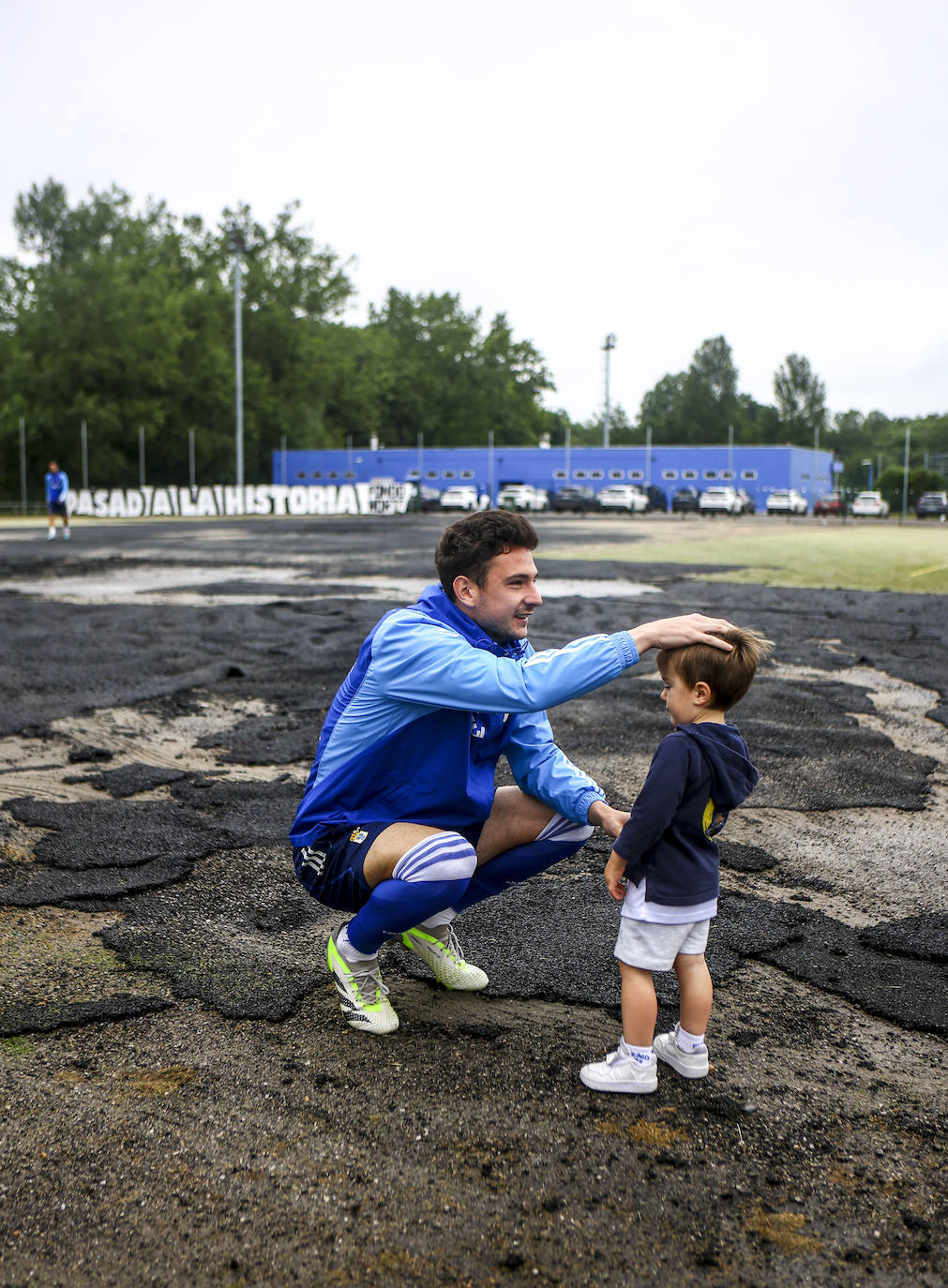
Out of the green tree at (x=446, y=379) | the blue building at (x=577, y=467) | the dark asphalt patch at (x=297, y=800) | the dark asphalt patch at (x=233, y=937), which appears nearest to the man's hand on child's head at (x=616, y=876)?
the dark asphalt patch at (x=297, y=800)

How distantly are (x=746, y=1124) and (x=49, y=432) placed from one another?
59650 mm

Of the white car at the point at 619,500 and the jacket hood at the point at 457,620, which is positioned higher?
the white car at the point at 619,500

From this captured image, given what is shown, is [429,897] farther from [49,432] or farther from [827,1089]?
[49,432]

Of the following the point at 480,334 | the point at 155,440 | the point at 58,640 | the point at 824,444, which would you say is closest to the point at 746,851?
the point at 58,640

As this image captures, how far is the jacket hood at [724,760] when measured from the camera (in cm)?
263

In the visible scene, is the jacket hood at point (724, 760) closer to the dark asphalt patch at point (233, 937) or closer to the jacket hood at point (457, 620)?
the jacket hood at point (457, 620)

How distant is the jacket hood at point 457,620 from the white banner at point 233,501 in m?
47.0

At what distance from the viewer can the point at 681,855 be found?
8.73 ft

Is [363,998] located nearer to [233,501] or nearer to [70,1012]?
[70,1012]

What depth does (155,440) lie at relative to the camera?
63.0m

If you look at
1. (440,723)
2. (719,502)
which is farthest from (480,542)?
(719,502)

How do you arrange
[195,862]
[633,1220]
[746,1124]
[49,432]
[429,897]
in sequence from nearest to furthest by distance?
[633,1220] → [746,1124] → [429,897] → [195,862] → [49,432]

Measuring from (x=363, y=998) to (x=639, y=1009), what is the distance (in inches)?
30.1

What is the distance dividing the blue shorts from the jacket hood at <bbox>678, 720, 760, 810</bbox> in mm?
791
